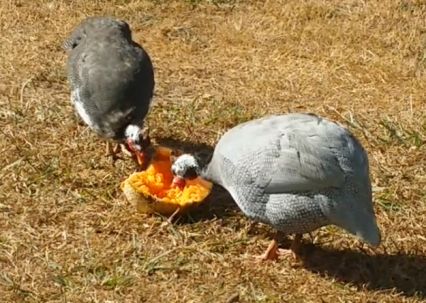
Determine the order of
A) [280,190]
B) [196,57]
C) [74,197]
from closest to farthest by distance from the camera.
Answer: [280,190] < [74,197] < [196,57]

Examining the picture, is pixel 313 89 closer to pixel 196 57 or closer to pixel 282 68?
pixel 282 68

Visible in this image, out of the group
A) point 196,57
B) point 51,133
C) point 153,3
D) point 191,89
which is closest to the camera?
point 51,133

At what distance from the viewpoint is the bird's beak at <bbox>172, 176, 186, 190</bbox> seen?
4426 mm

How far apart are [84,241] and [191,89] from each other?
1.78 metres

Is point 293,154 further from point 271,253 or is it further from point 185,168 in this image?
point 185,168

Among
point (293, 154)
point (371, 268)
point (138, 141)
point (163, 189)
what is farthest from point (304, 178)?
point (138, 141)

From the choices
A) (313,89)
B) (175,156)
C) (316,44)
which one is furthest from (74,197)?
(316,44)

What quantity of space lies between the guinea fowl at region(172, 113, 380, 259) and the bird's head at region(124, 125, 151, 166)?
722 mm

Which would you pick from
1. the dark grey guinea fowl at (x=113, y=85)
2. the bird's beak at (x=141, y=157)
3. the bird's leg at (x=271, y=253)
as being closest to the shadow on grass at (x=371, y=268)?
the bird's leg at (x=271, y=253)

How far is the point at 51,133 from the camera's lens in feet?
17.0

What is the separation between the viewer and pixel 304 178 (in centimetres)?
387

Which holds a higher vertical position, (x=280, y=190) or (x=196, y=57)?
(x=280, y=190)

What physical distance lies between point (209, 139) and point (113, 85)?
2.40 feet

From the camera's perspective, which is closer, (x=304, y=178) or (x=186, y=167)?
(x=304, y=178)
